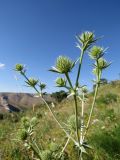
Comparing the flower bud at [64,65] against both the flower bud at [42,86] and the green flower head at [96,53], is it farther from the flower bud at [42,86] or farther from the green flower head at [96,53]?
the flower bud at [42,86]

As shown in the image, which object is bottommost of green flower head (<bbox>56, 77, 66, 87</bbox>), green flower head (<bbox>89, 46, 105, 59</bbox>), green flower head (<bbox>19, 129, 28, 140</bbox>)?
green flower head (<bbox>19, 129, 28, 140</bbox>)

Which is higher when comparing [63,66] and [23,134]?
[63,66]

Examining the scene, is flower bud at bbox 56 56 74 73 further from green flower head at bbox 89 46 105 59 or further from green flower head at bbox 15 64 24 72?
green flower head at bbox 15 64 24 72

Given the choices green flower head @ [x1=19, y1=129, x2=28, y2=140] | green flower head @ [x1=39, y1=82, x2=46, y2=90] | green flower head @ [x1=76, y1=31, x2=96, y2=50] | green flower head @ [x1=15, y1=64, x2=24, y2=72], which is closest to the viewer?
green flower head @ [x1=76, y1=31, x2=96, y2=50]

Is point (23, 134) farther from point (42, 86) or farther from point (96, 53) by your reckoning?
point (96, 53)

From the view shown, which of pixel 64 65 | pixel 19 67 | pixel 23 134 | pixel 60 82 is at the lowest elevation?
pixel 23 134

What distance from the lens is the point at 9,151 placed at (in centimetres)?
638

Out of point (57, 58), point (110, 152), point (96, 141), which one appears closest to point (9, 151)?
point (96, 141)

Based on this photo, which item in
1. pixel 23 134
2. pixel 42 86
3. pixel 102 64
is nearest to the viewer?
pixel 102 64

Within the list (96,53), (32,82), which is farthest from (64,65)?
(32,82)

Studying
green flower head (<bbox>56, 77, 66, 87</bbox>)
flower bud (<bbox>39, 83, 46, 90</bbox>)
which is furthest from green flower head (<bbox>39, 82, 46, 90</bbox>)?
A: green flower head (<bbox>56, 77, 66, 87</bbox>)

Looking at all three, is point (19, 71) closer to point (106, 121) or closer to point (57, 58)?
point (57, 58)

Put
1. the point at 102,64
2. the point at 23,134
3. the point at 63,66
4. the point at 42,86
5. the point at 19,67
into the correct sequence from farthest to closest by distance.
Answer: the point at 42,86 < the point at 19,67 < the point at 23,134 < the point at 102,64 < the point at 63,66

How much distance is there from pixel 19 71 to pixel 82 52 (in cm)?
123
